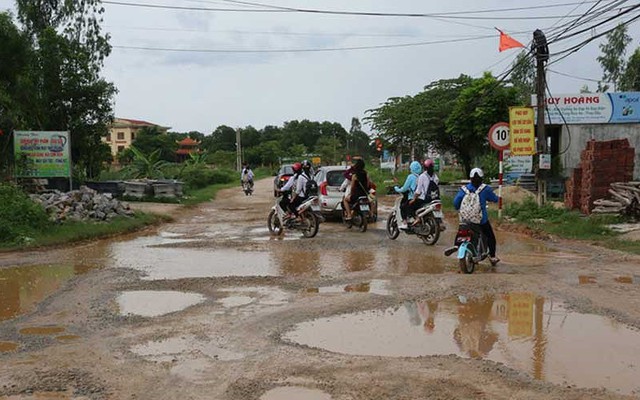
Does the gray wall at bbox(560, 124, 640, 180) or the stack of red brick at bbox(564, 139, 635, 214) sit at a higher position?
the gray wall at bbox(560, 124, 640, 180)

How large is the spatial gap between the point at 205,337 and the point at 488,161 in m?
23.2

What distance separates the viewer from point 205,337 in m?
5.85

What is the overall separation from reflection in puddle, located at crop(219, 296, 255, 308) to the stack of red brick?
11436 mm

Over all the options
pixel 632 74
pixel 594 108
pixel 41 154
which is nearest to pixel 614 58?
pixel 632 74

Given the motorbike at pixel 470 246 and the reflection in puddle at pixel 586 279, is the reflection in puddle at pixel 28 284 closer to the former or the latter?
the motorbike at pixel 470 246

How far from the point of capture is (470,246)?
29.3ft

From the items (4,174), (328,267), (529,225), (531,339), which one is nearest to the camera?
(531,339)

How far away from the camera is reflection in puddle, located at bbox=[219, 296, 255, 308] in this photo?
723cm

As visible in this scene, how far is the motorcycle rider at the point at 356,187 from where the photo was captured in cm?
1411

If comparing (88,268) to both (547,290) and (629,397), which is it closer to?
(547,290)

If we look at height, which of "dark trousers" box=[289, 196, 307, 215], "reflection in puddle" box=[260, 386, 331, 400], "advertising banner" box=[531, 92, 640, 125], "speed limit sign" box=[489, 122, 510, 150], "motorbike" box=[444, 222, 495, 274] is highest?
"advertising banner" box=[531, 92, 640, 125]

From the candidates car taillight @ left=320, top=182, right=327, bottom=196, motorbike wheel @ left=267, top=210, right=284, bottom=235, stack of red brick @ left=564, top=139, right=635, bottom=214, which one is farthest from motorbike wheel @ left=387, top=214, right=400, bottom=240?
stack of red brick @ left=564, top=139, right=635, bottom=214

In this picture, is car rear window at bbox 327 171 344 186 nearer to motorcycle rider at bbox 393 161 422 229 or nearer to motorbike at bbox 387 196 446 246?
motorcycle rider at bbox 393 161 422 229

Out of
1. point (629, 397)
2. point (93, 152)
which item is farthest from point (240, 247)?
point (93, 152)
